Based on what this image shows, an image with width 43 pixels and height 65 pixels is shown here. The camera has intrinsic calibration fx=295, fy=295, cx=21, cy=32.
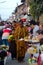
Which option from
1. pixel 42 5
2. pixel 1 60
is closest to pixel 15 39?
pixel 1 60

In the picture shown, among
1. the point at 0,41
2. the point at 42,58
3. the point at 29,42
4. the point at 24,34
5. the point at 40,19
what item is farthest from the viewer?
the point at 40,19

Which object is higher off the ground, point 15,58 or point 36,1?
point 36,1

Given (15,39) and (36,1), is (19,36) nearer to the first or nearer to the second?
(15,39)

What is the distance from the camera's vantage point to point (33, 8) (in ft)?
69.3

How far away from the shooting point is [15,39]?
1359cm

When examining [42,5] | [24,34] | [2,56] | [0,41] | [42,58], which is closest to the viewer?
[42,58]

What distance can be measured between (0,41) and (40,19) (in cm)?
689

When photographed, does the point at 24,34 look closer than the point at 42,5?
Yes

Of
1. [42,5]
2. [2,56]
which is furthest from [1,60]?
[42,5]

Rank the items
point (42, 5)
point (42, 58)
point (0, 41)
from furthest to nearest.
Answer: point (42, 5) < point (0, 41) < point (42, 58)

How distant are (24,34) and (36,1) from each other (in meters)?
6.77

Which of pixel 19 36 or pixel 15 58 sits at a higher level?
pixel 19 36

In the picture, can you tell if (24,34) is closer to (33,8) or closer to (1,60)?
(1,60)

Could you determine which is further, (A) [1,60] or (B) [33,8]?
(B) [33,8]
